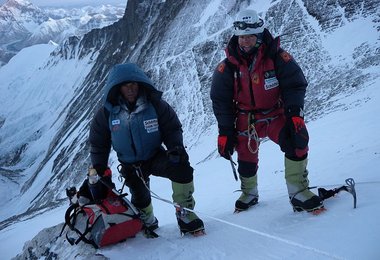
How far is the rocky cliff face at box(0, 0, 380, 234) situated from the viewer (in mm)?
29084

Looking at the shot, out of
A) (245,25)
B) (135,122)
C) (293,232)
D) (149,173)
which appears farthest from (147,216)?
(245,25)

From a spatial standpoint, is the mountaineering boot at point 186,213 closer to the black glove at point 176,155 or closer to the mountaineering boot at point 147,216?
the black glove at point 176,155

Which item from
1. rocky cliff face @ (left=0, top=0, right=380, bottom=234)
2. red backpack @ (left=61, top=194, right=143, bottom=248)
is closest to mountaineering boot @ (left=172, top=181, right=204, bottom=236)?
red backpack @ (left=61, top=194, right=143, bottom=248)

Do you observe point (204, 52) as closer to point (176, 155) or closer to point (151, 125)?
point (151, 125)

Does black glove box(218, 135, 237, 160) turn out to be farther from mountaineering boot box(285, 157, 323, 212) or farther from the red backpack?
the red backpack

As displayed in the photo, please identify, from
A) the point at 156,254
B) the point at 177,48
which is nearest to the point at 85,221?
the point at 156,254

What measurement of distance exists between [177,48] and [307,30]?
21.8 meters

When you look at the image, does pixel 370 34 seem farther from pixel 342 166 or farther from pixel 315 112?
pixel 342 166

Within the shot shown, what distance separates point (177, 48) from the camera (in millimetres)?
55312

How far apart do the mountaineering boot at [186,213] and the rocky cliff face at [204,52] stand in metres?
16.8

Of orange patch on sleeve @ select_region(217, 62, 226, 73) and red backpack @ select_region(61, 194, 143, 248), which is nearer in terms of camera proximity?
red backpack @ select_region(61, 194, 143, 248)

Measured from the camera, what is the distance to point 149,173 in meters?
6.43

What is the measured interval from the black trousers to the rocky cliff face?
1653 cm

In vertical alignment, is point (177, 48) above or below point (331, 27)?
below
